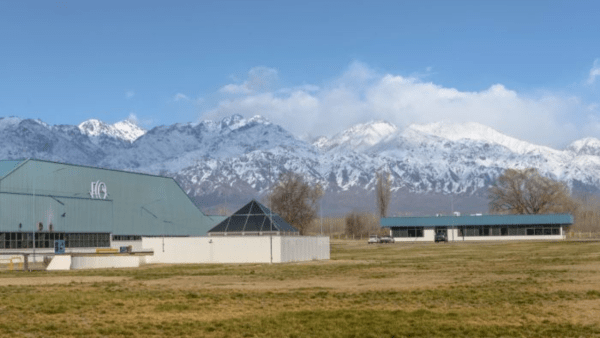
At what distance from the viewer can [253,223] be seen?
80875mm

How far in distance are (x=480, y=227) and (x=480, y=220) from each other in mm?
1719

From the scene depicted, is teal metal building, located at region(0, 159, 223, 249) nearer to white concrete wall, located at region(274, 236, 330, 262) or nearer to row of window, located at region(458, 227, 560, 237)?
white concrete wall, located at region(274, 236, 330, 262)

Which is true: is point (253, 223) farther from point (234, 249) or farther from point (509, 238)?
point (509, 238)

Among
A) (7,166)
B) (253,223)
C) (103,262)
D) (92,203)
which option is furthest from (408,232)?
(103,262)

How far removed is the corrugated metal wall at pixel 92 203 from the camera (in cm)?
9106

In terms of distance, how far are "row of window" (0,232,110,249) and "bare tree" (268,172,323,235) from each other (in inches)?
2923

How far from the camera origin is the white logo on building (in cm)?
10869

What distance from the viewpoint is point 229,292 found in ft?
128

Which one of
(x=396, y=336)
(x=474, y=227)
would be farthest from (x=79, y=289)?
(x=474, y=227)

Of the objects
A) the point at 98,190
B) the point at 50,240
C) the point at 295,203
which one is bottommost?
the point at 50,240

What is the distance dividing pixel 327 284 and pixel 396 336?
64.9 feet

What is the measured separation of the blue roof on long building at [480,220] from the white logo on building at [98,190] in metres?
74.6

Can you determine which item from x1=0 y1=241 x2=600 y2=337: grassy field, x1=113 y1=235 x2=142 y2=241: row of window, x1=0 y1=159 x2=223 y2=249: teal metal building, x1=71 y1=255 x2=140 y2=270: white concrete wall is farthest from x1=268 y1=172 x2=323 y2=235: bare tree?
x1=0 y1=241 x2=600 y2=337: grassy field

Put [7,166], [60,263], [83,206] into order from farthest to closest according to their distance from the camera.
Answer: [83,206]
[7,166]
[60,263]
